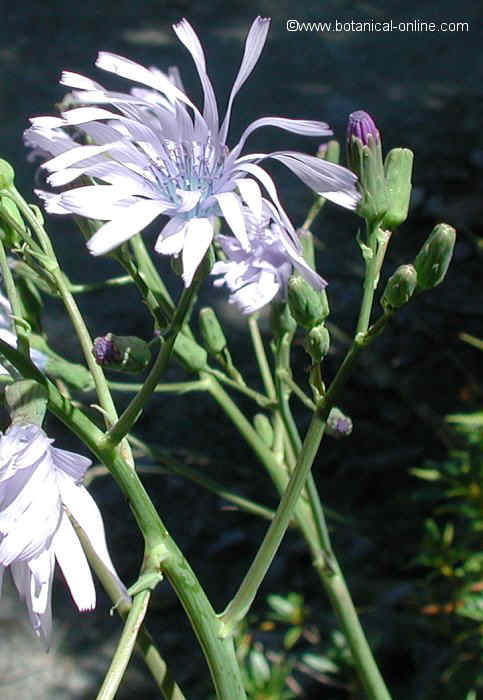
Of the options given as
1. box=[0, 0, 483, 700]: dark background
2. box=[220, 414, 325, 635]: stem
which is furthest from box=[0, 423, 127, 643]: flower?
box=[0, 0, 483, 700]: dark background

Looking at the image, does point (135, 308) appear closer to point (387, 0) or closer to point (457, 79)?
point (457, 79)

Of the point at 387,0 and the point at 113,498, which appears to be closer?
the point at 113,498

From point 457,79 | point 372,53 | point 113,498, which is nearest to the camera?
point 113,498

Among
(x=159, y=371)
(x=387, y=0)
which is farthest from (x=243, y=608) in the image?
(x=387, y=0)

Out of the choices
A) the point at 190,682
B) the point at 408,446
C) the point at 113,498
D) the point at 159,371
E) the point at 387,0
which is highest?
the point at 387,0

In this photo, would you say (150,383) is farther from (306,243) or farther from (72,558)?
(306,243)

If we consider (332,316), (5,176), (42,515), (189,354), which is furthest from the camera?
(332,316)

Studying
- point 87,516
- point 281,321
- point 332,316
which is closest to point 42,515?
point 87,516
